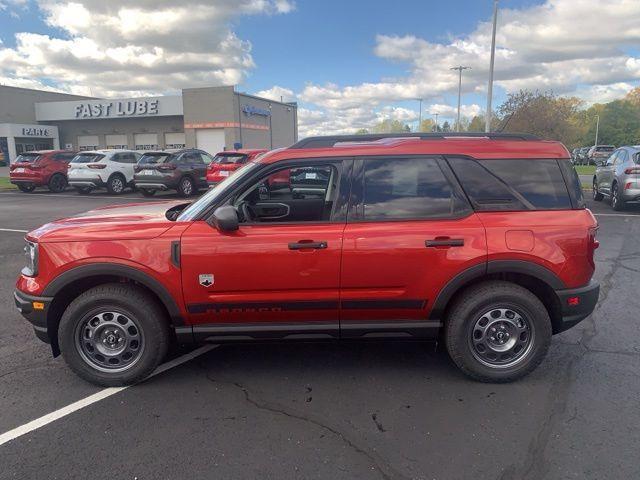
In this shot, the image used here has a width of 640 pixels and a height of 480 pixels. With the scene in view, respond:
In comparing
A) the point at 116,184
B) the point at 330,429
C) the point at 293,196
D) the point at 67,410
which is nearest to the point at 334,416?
the point at 330,429

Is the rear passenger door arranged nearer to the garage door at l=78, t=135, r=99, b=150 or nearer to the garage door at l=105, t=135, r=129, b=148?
the garage door at l=105, t=135, r=129, b=148

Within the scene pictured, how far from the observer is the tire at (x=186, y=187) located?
17203 millimetres

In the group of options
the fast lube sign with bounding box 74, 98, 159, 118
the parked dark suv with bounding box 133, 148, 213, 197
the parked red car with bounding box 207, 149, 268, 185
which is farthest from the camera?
the fast lube sign with bounding box 74, 98, 159, 118

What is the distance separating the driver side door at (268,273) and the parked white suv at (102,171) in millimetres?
16280

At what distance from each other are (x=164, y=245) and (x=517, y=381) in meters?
2.78

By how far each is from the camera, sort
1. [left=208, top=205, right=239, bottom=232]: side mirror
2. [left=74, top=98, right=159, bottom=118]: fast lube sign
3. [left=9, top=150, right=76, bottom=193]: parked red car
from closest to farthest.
→ [left=208, top=205, right=239, bottom=232]: side mirror < [left=9, top=150, right=76, bottom=193]: parked red car < [left=74, top=98, right=159, bottom=118]: fast lube sign

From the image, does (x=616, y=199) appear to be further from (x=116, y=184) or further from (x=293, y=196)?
(x=116, y=184)

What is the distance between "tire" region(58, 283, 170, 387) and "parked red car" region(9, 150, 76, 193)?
18003 millimetres

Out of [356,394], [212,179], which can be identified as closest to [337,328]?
[356,394]

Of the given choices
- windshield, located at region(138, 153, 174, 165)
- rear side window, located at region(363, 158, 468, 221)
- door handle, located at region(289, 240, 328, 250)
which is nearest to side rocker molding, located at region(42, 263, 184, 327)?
door handle, located at region(289, 240, 328, 250)

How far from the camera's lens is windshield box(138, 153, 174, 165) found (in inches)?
675

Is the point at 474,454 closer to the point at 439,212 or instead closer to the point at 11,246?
the point at 439,212

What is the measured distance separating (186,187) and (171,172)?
31.9 inches

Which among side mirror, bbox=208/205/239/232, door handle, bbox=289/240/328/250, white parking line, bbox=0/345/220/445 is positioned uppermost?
A: side mirror, bbox=208/205/239/232
